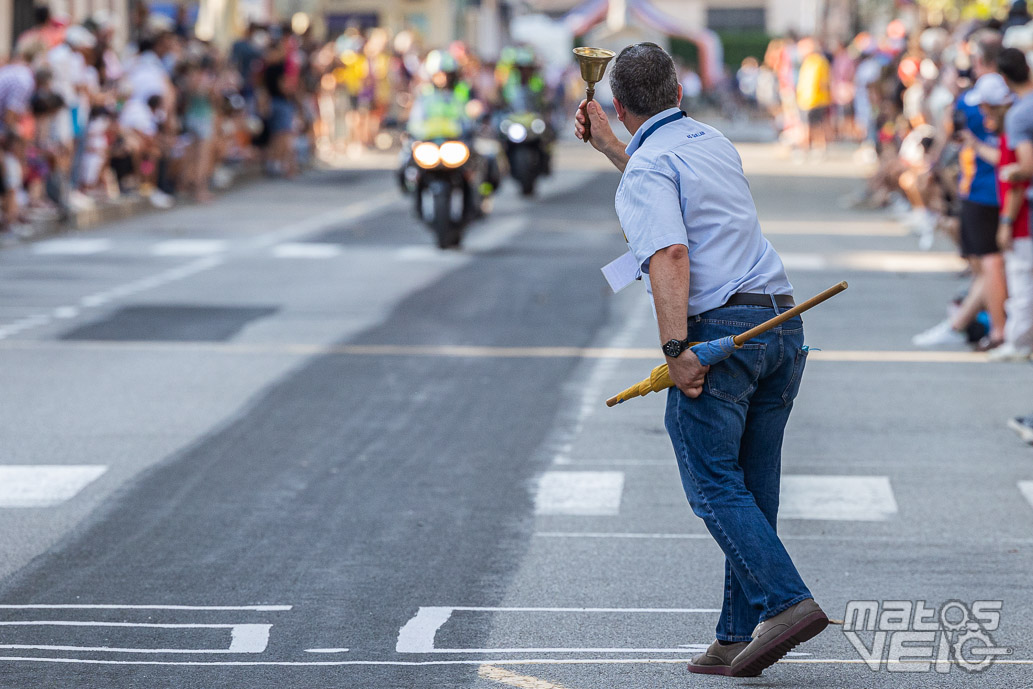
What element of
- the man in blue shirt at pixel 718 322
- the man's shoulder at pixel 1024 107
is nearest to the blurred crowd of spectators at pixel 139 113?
the man's shoulder at pixel 1024 107

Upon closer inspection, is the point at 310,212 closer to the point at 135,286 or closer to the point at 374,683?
the point at 135,286

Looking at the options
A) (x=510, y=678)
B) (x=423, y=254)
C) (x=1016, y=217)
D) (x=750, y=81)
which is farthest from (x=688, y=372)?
(x=750, y=81)

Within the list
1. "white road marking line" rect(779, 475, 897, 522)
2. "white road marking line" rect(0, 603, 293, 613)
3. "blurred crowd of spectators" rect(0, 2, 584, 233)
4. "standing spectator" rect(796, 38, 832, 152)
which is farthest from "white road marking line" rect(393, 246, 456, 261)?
"standing spectator" rect(796, 38, 832, 152)

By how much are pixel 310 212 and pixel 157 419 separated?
44.9ft

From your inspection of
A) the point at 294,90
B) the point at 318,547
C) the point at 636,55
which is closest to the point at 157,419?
the point at 318,547

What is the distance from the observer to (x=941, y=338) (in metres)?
12.2

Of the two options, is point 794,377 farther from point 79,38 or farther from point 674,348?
point 79,38

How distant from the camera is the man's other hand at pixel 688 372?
499 cm

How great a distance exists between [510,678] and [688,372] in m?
1.04

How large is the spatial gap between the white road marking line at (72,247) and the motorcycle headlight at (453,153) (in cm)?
352

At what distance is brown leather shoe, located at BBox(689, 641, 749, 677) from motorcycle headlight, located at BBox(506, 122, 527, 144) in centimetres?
2062

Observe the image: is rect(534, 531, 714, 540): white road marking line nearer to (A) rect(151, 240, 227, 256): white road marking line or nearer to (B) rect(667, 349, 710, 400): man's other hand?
(B) rect(667, 349, 710, 400): man's other hand

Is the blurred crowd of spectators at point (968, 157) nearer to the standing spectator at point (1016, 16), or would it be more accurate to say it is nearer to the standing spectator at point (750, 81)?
the standing spectator at point (1016, 16)

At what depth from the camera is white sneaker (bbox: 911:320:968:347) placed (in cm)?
1220
